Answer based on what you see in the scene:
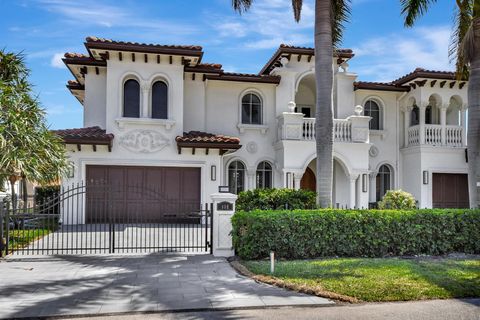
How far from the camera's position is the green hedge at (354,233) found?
10.2 meters

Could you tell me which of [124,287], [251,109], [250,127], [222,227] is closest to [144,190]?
[250,127]

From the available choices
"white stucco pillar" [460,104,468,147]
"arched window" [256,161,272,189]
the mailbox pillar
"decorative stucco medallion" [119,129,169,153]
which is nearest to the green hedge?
the mailbox pillar

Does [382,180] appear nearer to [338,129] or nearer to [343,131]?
[343,131]

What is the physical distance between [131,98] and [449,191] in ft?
51.9

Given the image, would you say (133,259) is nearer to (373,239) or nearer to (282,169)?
(373,239)

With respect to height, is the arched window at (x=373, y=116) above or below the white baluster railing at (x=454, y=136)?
above

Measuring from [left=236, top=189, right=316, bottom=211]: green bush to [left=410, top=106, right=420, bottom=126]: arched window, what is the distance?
11.5 m

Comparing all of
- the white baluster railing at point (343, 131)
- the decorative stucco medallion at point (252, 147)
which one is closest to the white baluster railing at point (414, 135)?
the white baluster railing at point (343, 131)

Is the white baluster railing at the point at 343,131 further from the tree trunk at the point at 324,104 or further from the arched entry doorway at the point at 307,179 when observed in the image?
the tree trunk at the point at 324,104

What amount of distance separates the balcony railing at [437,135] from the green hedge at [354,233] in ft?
32.2

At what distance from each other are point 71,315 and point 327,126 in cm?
842

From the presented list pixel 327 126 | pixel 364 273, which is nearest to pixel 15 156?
pixel 327 126

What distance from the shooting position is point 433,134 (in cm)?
2102

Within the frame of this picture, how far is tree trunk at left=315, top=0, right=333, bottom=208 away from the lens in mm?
12211
